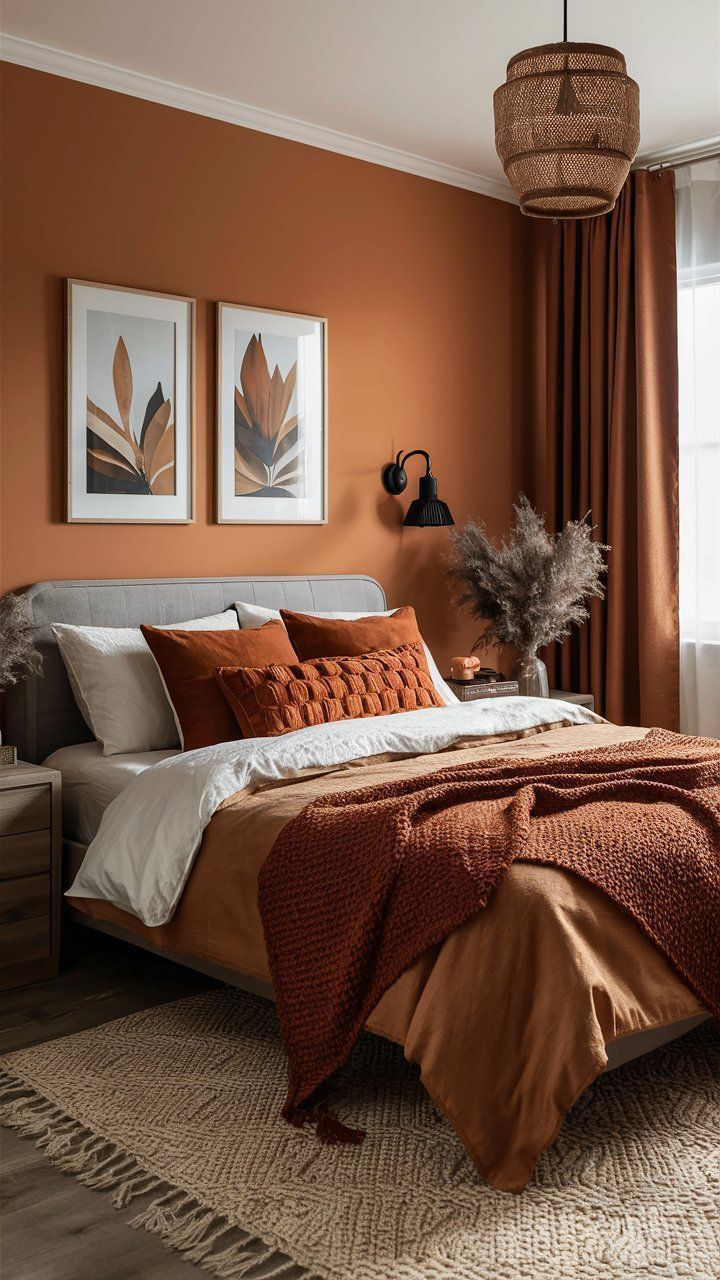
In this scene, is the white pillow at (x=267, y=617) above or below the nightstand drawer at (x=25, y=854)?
above

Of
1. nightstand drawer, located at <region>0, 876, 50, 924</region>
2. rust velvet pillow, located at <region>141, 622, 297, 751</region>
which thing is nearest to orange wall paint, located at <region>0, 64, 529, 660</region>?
rust velvet pillow, located at <region>141, 622, 297, 751</region>

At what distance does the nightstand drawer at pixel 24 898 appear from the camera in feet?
10.7

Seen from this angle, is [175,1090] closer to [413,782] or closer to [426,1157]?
[426,1157]

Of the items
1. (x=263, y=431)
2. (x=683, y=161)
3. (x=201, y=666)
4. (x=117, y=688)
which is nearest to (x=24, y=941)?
(x=117, y=688)

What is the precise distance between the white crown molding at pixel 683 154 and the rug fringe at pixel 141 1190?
14.2 feet

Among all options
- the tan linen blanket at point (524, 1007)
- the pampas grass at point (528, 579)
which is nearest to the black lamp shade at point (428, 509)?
the pampas grass at point (528, 579)

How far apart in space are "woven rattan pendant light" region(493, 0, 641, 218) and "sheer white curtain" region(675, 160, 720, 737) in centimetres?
235

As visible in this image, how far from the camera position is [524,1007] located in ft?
7.27

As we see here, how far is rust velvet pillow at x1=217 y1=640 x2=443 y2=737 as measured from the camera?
3.50 m

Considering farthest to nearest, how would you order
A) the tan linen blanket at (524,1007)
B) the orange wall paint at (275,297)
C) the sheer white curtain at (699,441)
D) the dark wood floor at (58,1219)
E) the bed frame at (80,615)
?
1. the sheer white curtain at (699,441)
2. the orange wall paint at (275,297)
3. the bed frame at (80,615)
4. the tan linen blanket at (524,1007)
5. the dark wood floor at (58,1219)

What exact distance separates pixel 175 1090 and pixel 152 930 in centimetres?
48

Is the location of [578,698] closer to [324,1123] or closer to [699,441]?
[699,441]

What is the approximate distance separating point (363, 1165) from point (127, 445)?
102 inches

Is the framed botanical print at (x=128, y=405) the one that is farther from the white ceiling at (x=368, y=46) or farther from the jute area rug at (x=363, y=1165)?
the jute area rug at (x=363, y=1165)
